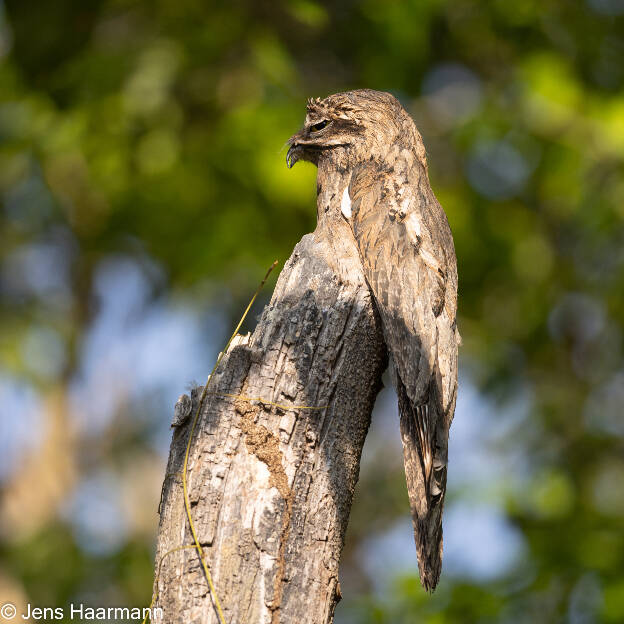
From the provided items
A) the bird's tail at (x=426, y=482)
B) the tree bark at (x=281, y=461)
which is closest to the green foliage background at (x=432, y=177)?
the tree bark at (x=281, y=461)

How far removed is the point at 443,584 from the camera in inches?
232

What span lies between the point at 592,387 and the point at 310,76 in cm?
463

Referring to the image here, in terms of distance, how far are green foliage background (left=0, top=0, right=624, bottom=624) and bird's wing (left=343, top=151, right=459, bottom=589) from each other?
77.8 inches

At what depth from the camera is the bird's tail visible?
2.62m

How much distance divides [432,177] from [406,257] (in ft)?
12.0

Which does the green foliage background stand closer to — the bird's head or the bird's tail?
the bird's head

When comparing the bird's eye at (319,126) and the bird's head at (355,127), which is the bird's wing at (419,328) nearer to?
the bird's head at (355,127)

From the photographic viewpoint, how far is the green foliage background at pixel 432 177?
5.33 m

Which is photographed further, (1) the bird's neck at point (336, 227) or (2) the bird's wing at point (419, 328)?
(1) the bird's neck at point (336, 227)

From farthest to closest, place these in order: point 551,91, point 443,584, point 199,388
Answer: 1. point 443,584
2. point 551,91
3. point 199,388

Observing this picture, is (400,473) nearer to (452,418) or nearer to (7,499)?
(7,499)

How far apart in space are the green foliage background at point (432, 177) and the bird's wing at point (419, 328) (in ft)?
6.48

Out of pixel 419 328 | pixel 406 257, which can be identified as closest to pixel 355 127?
pixel 406 257

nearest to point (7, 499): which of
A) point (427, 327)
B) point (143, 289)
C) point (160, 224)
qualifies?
point (143, 289)
